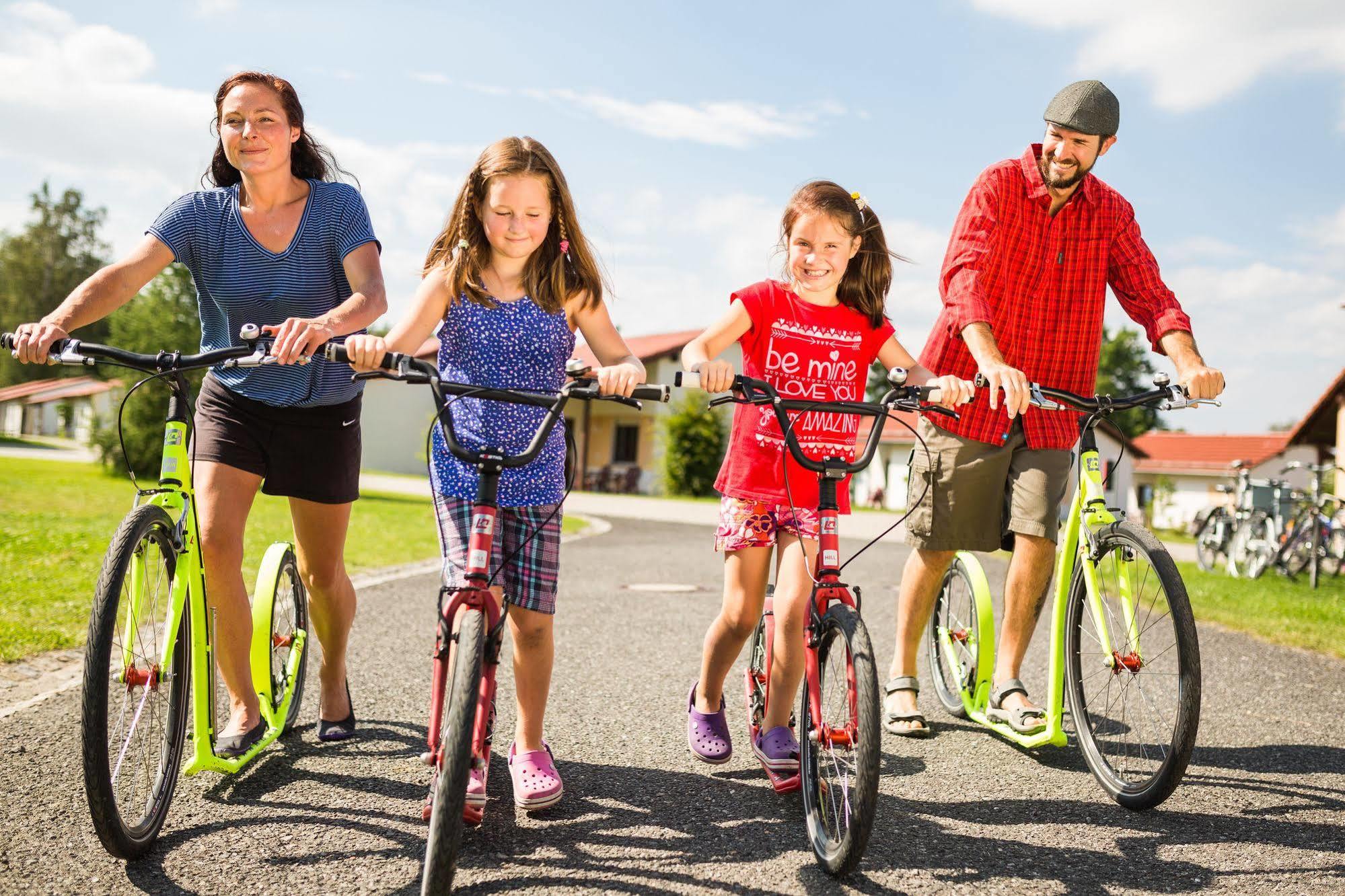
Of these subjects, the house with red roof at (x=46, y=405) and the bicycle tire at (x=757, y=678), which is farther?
the house with red roof at (x=46, y=405)

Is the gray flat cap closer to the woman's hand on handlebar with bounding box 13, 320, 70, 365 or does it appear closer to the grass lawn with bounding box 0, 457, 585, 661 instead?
the woman's hand on handlebar with bounding box 13, 320, 70, 365

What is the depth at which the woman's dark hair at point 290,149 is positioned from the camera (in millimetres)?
3637

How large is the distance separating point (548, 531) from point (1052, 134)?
246cm

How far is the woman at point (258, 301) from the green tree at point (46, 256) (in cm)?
7368

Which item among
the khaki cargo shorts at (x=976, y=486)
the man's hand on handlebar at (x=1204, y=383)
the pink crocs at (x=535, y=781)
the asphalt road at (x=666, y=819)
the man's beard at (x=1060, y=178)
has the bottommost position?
the asphalt road at (x=666, y=819)

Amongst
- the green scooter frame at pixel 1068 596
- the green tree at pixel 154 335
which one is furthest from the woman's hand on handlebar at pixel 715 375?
the green tree at pixel 154 335

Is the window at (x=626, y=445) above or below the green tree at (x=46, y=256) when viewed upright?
below

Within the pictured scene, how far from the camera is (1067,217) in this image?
168 inches

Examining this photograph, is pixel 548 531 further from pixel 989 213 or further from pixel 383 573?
pixel 383 573

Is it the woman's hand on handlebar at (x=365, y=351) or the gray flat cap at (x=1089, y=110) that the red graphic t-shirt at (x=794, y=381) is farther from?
the woman's hand on handlebar at (x=365, y=351)

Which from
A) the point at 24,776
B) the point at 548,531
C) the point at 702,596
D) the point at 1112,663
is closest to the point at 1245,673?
the point at 1112,663

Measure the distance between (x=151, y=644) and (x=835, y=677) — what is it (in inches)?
78.0

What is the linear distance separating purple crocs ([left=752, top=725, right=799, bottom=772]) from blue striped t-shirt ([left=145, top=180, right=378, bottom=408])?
76.5 inches

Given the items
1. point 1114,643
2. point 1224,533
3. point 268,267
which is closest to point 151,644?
point 268,267
